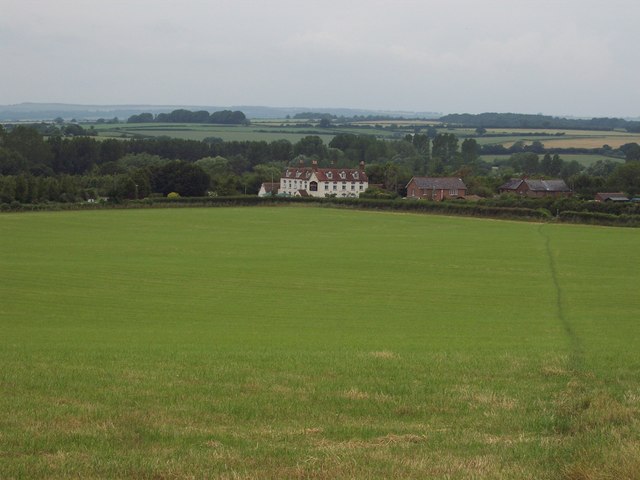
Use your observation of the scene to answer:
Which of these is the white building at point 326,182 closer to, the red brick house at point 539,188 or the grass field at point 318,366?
the red brick house at point 539,188

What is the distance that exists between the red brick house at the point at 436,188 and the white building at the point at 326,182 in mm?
11938

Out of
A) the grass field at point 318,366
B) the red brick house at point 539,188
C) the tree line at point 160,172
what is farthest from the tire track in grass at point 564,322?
the red brick house at point 539,188

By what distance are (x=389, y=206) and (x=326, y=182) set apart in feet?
147

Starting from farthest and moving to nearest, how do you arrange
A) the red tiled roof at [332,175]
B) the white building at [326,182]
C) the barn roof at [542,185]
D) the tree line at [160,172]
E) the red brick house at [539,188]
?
the red tiled roof at [332,175], the white building at [326,182], the barn roof at [542,185], the red brick house at [539,188], the tree line at [160,172]

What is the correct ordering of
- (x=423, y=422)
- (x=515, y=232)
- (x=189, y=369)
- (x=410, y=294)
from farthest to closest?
1. (x=515, y=232)
2. (x=410, y=294)
3. (x=189, y=369)
4. (x=423, y=422)

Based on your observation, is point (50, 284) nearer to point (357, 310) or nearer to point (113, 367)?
point (357, 310)

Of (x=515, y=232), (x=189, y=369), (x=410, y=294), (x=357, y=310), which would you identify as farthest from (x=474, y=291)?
(x=515, y=232)

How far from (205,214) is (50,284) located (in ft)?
181

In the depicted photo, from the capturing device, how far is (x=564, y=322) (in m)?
30.6

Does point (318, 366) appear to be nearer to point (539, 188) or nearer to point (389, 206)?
point (389, 206)

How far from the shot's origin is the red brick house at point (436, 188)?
13400 cm

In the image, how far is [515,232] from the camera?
7562 cm

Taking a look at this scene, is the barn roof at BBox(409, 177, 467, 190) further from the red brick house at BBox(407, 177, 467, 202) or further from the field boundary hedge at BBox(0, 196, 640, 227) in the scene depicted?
the field boundary hedge at BBox(0, 196, 640, 227)

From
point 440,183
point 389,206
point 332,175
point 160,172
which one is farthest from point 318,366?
point 332,175
